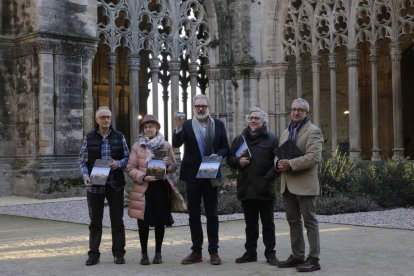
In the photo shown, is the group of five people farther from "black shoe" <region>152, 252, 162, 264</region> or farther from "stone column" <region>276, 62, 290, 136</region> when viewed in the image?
"stone column" <region>276, 62, 290, 136</region>

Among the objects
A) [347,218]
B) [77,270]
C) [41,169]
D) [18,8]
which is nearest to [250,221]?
[77,270]

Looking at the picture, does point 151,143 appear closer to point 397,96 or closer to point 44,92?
point 44,92

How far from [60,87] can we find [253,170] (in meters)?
9.86

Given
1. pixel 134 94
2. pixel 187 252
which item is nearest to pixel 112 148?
pixel 187 252

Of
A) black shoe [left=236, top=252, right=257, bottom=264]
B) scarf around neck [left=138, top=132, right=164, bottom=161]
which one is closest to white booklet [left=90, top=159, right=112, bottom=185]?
scarf around neck [left=138, top=132, right=164, bottom=161]

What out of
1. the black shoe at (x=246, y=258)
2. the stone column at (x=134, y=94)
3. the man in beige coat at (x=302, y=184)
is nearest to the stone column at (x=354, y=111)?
the stone column at (x=134, y=94)

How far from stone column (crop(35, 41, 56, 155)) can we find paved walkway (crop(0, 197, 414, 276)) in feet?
17.5

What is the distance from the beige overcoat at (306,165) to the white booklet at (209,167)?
0.68 metres

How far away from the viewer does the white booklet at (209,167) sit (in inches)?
269

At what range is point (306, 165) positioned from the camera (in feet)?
21.6

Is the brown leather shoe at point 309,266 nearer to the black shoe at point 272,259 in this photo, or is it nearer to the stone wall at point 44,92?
the black shoe at point 272,259

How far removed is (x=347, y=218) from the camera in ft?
36.6

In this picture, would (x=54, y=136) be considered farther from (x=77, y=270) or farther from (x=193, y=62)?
(x=77, y=270)

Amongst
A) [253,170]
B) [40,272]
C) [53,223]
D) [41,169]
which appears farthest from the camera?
[41,169]
